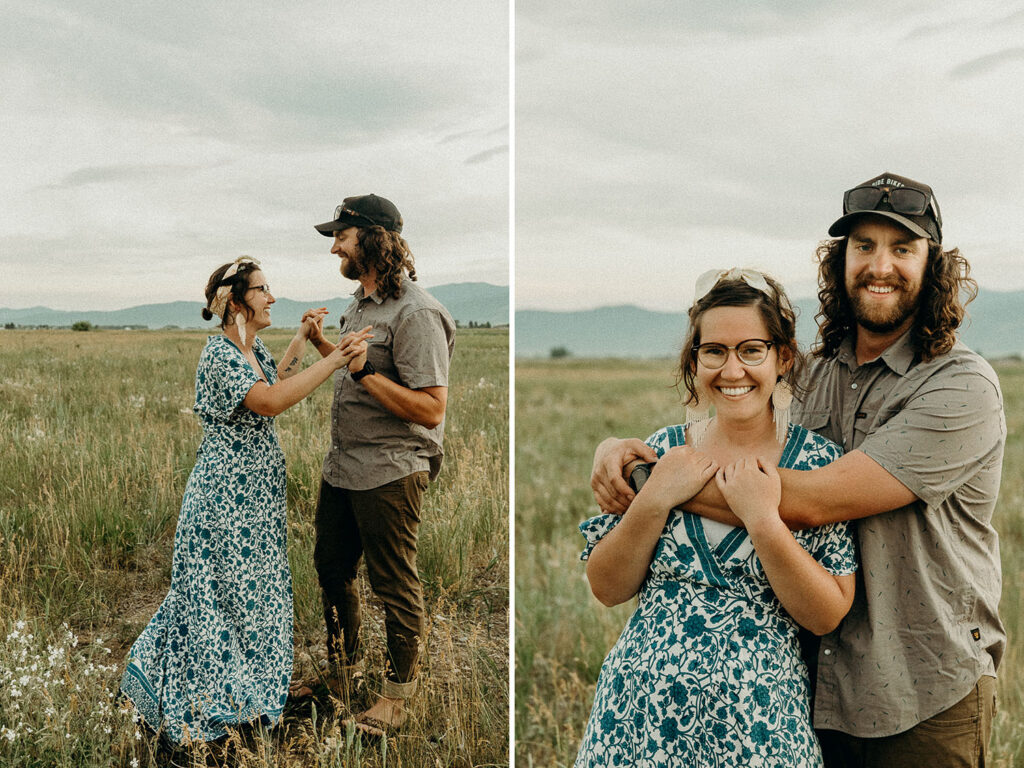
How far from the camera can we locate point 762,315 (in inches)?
73.2

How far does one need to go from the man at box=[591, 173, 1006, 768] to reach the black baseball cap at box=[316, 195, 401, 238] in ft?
5.42

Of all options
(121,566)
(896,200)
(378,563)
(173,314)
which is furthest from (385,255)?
(896,200)

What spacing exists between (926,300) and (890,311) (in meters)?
0.09

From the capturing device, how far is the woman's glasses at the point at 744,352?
1856 millimetres

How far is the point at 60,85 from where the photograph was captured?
311cm

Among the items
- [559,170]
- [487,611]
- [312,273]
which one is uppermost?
[559,170]

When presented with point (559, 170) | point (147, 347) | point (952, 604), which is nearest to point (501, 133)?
point (147, 347)

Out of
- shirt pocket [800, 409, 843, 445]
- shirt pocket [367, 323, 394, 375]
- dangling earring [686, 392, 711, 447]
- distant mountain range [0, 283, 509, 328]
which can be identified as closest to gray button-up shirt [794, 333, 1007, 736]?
shirt pocket [800, 409, 843, 445]

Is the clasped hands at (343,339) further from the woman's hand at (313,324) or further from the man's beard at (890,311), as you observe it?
the man's beard at (890,311)

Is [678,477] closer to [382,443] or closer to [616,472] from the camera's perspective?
[616,472]

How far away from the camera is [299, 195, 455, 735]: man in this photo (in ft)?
10.2

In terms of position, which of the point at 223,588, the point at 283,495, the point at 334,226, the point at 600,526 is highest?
the point at 334,226

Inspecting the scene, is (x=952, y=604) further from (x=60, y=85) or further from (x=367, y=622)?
(x=60, y=85)

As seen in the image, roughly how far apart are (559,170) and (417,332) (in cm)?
1810
